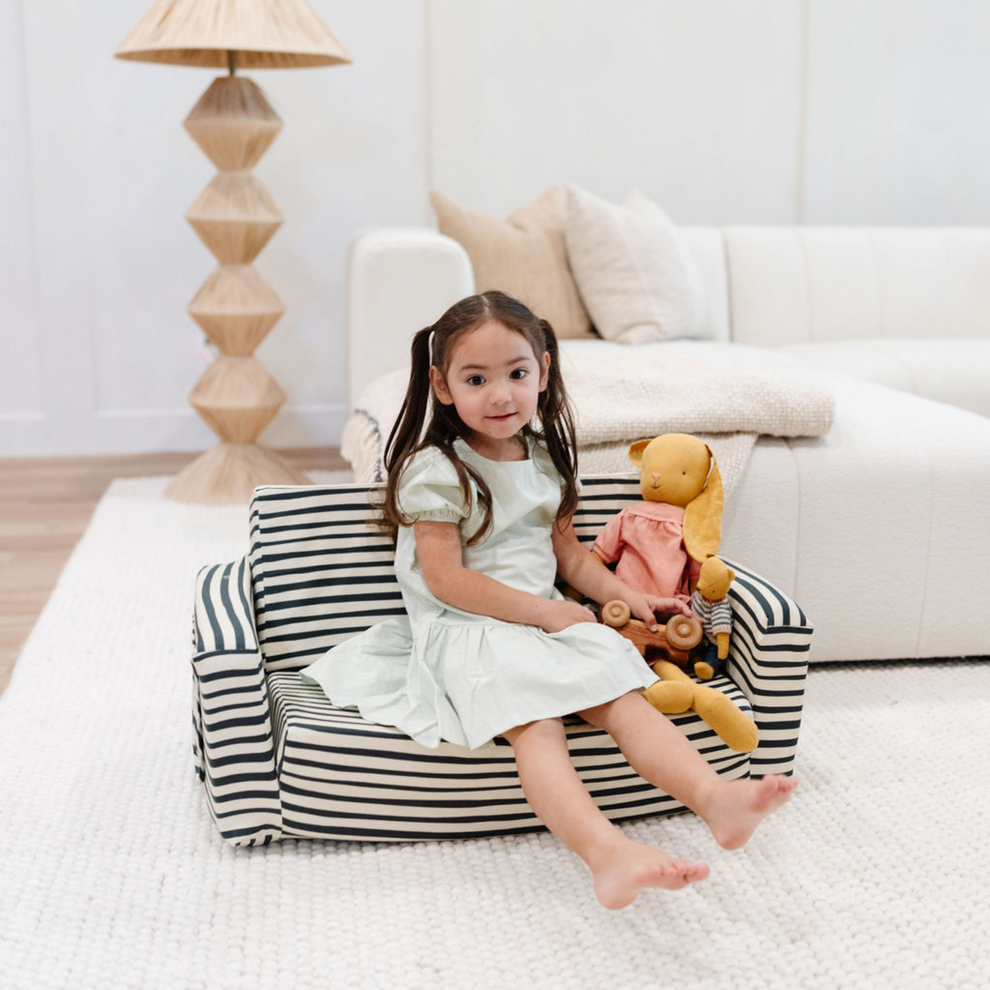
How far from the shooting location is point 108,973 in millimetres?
1088

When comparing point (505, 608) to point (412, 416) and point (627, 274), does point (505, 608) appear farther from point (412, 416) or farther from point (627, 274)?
point (627, 274)

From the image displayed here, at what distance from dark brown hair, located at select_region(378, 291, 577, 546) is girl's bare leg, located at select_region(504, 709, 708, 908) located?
305mm

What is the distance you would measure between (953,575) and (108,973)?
1416 millimetres

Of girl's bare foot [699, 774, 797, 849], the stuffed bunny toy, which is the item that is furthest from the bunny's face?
girl's bare foot [699, 774, 797, 849]

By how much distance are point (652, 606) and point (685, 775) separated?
32 centimetres

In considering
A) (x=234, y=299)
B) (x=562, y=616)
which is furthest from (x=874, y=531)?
(x=234, y=299)

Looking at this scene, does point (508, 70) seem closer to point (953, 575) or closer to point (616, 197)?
point (616, 197)

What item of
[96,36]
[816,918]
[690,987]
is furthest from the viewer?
[96,36]

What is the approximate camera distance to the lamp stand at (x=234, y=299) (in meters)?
2.79

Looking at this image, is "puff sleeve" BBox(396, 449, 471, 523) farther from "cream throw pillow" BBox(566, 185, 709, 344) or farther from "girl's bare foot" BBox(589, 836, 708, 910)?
"cream throw pillow" BBox(566, 185, 709, 344)

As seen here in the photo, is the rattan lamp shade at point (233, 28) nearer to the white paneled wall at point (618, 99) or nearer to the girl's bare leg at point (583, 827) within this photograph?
the white paneled wall at point (618, 99)

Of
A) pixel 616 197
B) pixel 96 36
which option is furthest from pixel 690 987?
pixel 96 36

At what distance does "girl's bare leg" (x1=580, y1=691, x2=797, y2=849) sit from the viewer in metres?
1.08

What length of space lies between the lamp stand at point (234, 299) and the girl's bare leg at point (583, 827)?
73.0 inches
